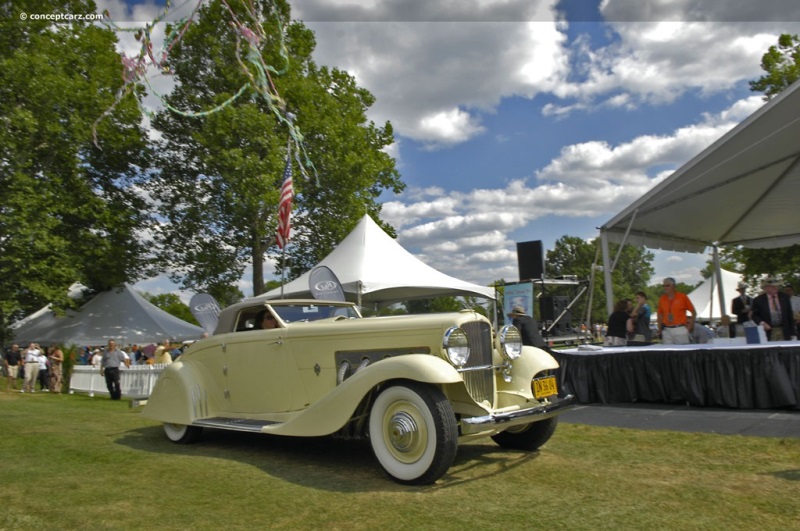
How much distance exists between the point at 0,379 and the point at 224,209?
959 cm

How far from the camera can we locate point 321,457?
5625 mm

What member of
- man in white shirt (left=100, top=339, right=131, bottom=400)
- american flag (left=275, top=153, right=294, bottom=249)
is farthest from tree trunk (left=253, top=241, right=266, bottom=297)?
american flag (left=275, top=153, right=294, bottom=249)

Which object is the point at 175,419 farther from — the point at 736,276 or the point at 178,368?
the point at 736,276

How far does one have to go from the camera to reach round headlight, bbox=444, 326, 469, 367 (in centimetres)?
465

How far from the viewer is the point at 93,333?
21.6 metres

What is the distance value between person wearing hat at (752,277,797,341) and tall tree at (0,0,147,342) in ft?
63.0

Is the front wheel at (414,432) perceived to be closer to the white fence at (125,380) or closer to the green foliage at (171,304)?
the white fence at (125,380)

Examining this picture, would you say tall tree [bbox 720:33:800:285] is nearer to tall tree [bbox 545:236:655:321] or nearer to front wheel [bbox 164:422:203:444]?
front wheel [bbox 164:422:203:444]

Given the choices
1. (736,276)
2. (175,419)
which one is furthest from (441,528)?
(736,276)

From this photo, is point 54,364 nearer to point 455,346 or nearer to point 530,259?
point 530,259

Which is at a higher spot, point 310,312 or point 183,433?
point 310,312

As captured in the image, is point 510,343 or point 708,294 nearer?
point 510,343

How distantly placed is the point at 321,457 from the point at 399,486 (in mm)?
1405
